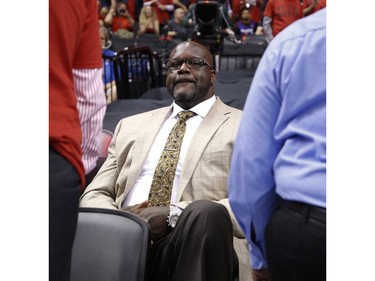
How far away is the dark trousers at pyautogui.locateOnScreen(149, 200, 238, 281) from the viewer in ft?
6.97

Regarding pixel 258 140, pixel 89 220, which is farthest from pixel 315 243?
pixel 89 220

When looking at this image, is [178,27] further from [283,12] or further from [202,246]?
[202,246]

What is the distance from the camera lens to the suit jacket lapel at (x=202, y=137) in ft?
8.26

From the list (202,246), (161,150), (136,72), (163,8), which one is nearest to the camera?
(202,246)

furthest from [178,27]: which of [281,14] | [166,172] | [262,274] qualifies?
[262,274]

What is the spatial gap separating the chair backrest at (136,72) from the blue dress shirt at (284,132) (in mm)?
4292

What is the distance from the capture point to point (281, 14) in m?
7.20

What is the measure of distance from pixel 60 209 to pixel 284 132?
1.52 ft

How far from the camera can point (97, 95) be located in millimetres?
1460

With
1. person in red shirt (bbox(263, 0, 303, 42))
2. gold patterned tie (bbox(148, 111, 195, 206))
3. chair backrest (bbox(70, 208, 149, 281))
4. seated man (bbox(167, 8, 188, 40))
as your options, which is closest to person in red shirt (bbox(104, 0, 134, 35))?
seated man (bbox(167, 8, 188, 40))

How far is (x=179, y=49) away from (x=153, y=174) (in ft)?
1.91

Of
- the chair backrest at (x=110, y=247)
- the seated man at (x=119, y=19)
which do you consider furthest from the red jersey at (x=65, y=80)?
the seated man at (x=119, y=19)

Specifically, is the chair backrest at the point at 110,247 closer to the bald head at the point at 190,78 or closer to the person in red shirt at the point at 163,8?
the bald head at the point at 190,78
